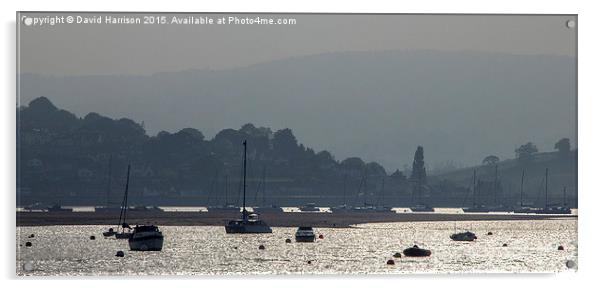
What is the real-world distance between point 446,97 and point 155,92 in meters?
4.72

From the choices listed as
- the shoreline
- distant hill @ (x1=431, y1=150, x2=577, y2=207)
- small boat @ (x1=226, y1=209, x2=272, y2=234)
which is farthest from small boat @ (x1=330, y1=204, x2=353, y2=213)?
distant hill @ (x1=431, y1=150, x2=577, y2=207)

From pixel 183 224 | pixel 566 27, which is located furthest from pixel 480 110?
pixel 183 224

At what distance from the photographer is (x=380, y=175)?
27094mm

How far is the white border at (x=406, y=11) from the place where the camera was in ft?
64.0

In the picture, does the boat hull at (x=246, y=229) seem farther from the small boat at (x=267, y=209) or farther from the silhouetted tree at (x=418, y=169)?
the silhouetted tree at (x=418, y=169)

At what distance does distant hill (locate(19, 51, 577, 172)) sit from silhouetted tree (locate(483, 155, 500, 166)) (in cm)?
22

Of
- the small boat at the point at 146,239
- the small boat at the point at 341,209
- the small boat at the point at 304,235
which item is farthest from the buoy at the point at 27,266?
the small boat at the point at 341,209

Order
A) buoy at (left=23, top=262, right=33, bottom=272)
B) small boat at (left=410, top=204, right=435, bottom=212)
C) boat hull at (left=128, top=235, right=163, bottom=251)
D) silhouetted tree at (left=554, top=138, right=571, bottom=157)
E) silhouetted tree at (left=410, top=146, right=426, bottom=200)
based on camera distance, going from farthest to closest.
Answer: small boat at (left=410, top=204, right=435, bottom=212)
boat hull at (left=128, top=235, right=163, bottom=251)
silhouetted tree at (left=410, top=146, right=426, bottom=200)
silhouetted tree at (left=554, top=138, right=571, bottom=157)
buoy at (left=23, top=262, right=33, bottom=272)

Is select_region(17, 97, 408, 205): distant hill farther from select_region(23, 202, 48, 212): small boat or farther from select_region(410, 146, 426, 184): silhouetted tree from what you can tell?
select_region(410, 146, 426, 184): silhouetted tree

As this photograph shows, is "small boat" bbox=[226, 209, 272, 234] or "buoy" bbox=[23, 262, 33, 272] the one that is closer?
"buoy" bbox=[23, 262, 33, 272]

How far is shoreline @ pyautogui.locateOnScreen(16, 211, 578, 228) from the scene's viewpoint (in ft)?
79.0

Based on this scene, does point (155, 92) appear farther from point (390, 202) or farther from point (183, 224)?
point (183, 224)

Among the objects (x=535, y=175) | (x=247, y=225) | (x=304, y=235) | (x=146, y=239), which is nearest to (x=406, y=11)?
(x=535, y=175)

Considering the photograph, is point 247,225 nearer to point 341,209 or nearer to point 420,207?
point 420,207
